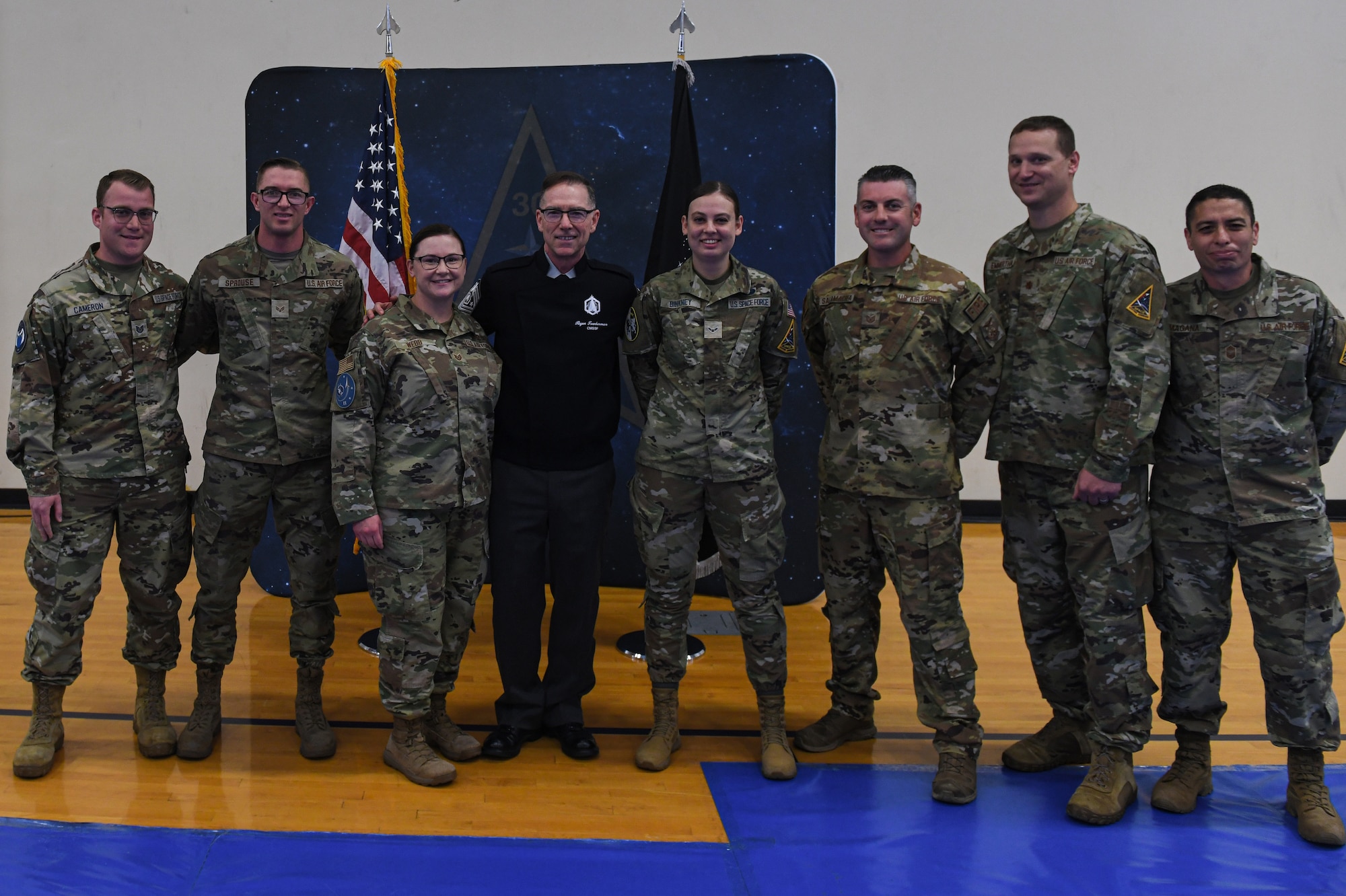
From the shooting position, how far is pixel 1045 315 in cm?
285

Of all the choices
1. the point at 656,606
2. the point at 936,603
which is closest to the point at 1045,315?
the point at 936,603

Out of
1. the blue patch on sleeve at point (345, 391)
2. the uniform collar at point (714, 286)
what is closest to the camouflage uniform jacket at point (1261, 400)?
the uniform collar at point (714, 286)

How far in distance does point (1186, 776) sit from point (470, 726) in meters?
2.27

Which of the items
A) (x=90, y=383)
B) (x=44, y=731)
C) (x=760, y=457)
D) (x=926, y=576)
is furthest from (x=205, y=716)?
(x=926, y=576)

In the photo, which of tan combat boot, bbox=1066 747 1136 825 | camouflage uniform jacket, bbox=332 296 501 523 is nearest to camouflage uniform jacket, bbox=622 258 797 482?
camouflage uniform jacket, bbox=332 296 501 523

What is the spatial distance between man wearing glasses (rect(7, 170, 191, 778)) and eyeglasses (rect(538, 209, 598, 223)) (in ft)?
3.87

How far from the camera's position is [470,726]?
3.39 metres

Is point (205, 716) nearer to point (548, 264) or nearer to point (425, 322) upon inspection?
point (425, 322)

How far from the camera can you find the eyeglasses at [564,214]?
2.98 metres

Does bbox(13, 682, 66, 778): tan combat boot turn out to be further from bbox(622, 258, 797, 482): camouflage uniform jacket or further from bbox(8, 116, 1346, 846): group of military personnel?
bbox(622, 258, 797, 482): camouflage uniform jacket

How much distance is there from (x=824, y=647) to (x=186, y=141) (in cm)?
505

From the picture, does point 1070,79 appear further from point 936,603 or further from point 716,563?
point 936,603

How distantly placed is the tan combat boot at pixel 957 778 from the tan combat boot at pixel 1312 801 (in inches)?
34.3

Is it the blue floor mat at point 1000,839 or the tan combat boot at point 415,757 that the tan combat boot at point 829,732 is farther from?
the tan combat boot at point 415,757
